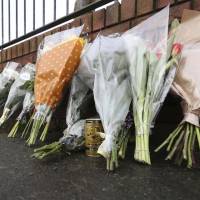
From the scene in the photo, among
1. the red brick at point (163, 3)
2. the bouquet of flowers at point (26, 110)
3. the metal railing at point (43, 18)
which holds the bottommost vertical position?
the bouquet of flowers at point (26, 110)

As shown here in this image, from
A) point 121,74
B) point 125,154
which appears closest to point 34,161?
point 125,154

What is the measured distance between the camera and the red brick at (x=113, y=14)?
1729 millimetres

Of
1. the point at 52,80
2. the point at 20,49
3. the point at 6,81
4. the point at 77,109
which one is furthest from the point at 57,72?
the point at 20,49

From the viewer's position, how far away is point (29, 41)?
264 centimetres

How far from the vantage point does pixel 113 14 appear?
1762 mm

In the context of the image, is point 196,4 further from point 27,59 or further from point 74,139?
point 27,59

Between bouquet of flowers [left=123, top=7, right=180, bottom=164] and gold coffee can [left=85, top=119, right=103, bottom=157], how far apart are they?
0.14 metres

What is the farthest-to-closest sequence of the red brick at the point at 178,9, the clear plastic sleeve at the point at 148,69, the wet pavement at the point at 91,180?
the red brick at the point at 178,9 → the clear plastic sleeve at the point at 148,69 → the wet pavement at the point at 91,180

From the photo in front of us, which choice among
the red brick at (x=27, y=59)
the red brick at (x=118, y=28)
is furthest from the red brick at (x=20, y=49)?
the red brick at (x=118, y=28)

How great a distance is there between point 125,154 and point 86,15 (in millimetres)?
1093

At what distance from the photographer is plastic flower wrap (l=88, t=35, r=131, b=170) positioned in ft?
3.73

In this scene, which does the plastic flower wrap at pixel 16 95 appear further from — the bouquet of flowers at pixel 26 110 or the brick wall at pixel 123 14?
the brick wall at pixel 123 14

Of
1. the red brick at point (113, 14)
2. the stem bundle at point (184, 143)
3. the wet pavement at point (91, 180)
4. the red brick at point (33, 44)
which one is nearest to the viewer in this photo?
the wet pavement at point (91, 180)

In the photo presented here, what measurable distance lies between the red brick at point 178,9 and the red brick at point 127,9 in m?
0.24
